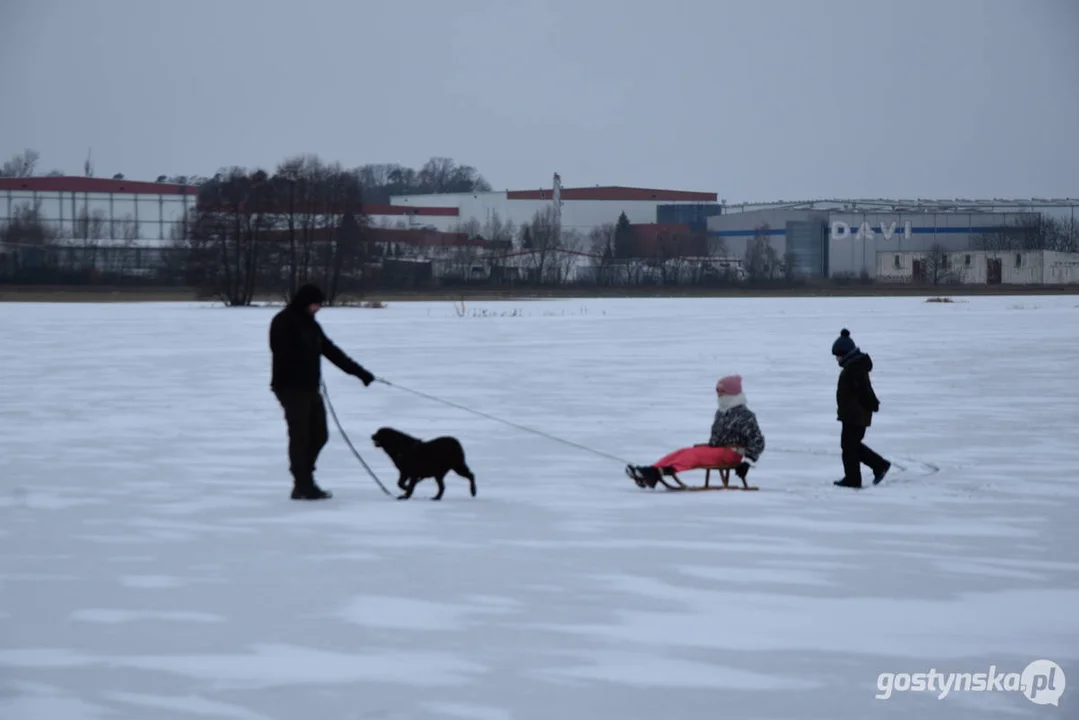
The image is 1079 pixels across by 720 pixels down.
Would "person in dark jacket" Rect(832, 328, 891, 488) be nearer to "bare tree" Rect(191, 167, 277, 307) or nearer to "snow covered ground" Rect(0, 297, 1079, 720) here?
"snow covered ground" Rect(0, 297, 1079, 720)

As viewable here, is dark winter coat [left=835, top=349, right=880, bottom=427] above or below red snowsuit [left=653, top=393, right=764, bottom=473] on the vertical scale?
above

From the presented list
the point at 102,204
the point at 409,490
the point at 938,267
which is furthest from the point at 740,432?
the point at 102,204

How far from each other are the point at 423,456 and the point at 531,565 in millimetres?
2435

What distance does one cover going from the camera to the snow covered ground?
572 cm

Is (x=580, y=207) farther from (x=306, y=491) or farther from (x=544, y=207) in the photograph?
(x=306, y=491)

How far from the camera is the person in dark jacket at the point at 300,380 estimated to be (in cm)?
1029

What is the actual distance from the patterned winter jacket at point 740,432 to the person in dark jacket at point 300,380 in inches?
108

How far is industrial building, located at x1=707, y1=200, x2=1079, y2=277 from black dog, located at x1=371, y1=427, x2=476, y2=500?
8740 centimetres

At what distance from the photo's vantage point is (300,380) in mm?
10289

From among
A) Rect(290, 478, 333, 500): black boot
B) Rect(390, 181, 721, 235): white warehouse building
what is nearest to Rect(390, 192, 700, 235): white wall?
Rect(390, 181, 721, 235): white warehouse building

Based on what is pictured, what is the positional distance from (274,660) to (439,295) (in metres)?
67.7

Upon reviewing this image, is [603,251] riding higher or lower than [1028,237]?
lower

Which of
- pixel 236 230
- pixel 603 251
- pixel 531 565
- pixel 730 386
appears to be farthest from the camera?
pixel 603 251

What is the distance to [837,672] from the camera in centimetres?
591
